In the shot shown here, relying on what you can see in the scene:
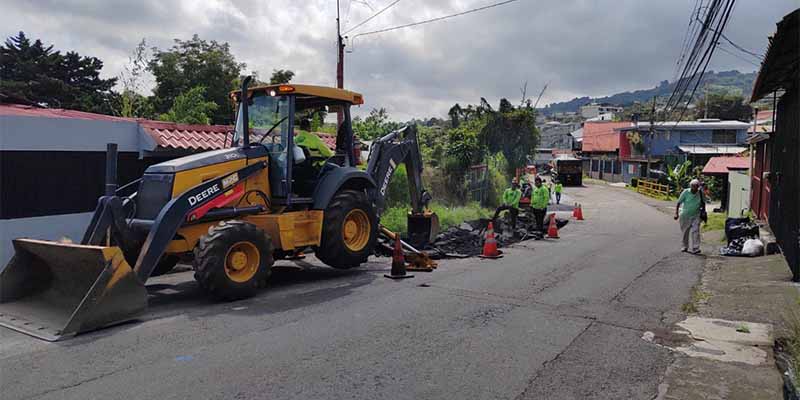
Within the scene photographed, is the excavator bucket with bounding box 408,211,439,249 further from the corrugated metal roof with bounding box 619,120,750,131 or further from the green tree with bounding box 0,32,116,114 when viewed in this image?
the corrugated metal roof with bounding box 619,120,750,131

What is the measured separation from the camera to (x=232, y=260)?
25.3ft

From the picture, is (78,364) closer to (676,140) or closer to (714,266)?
(714,266)

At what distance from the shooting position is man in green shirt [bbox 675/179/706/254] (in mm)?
12820

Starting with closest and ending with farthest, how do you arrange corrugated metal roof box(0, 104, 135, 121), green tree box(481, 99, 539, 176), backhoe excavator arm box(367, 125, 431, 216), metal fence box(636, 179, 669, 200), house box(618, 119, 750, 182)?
corrugated metal roof box(0, 104, 135, 121) < backhoe excavator arm box(367, 125, 431, 216) < green tree box(481, 99, 539, 176) < metal fence box(636, 179, 669, 200) < house box(618, 119, 750, 182)

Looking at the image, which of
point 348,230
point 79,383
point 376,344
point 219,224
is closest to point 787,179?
point 348,230

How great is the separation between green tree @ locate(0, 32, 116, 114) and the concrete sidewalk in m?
27.3

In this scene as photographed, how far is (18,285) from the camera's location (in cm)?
718

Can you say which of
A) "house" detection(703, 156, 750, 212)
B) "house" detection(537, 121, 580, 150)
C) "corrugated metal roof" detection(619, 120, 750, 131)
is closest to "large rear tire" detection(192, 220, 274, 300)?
"house" detection(703, 156, 750, 212)

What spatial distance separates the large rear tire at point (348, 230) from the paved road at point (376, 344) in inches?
14.2

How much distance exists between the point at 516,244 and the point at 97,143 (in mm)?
9097

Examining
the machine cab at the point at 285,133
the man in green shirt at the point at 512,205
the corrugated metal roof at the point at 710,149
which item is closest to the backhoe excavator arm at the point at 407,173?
the machine cab at the point at 285,133

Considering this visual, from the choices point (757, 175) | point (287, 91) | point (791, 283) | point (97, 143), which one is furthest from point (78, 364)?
point (757, 175)

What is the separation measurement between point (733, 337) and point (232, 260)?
584cm

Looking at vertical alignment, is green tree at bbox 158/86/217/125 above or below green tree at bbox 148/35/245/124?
below
